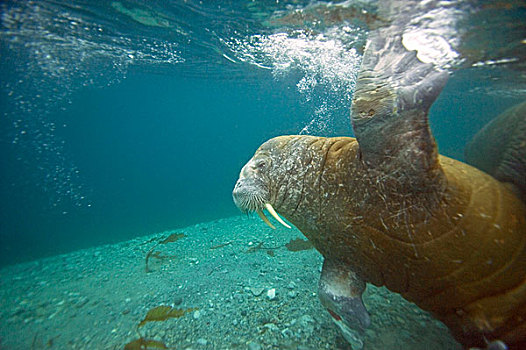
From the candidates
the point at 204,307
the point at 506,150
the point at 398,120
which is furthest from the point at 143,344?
the point at 506,150

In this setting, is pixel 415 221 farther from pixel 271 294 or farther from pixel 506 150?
pixel 271 294

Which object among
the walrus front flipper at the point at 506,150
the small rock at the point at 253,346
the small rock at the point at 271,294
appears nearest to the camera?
the walrus front flipper at the point at 506,150

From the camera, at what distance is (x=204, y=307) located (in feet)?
13.2

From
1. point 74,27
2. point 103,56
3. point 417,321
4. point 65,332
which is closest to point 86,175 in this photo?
point 103,56

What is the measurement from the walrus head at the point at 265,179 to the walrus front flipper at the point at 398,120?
1054mm

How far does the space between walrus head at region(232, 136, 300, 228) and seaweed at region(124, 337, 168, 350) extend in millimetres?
2314

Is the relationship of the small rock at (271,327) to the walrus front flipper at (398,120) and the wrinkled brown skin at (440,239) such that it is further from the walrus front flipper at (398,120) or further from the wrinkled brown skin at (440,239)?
the walrus front flipper at (398,120)

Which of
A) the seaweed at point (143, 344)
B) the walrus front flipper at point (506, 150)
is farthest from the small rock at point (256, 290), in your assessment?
the walrus front flipper at point (506, 150)

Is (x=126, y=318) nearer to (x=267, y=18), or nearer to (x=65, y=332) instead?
(x=65, y=332)

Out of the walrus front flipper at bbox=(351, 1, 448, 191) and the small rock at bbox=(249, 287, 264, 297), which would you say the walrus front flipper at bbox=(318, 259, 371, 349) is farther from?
the small rock at bbox=(249, 287, 264, 297)

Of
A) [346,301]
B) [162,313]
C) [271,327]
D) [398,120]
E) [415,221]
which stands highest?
[398,120]

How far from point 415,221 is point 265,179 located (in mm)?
1744

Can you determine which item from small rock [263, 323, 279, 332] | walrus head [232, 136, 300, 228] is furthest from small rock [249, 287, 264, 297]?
walrus head [232, 136, 300, 228]

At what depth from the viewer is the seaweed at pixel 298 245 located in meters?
6.14
